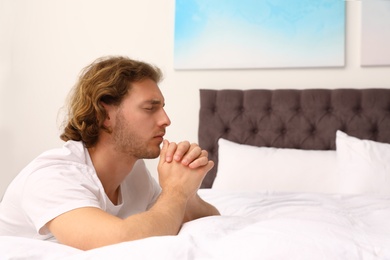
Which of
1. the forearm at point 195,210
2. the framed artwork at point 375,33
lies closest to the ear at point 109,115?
the forearm at point 195,210

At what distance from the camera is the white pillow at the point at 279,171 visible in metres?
2.56

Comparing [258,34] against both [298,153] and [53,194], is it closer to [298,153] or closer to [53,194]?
[298,153]

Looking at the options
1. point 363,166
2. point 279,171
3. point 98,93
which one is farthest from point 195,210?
point 363,166

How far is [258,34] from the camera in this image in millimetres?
3023

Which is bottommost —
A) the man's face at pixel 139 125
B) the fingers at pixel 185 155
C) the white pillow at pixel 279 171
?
the white pillow at pixel 279 171

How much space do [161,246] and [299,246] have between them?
262 mm

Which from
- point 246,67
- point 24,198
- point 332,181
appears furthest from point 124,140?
point 246,67

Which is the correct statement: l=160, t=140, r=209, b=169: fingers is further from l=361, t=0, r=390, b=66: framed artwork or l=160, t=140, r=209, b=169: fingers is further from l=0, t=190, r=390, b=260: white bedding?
l=361, t=0, r=390, b=66: framed artwork

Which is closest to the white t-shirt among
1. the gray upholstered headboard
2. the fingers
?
the fingers

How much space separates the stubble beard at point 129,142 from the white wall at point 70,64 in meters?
1.50

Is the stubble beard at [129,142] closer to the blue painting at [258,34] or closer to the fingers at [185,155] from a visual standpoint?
the fingers at [185,155]

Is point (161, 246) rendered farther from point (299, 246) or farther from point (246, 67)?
point (246, 67)

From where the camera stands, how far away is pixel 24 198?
4.38ft

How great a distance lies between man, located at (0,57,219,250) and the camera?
1.21m
